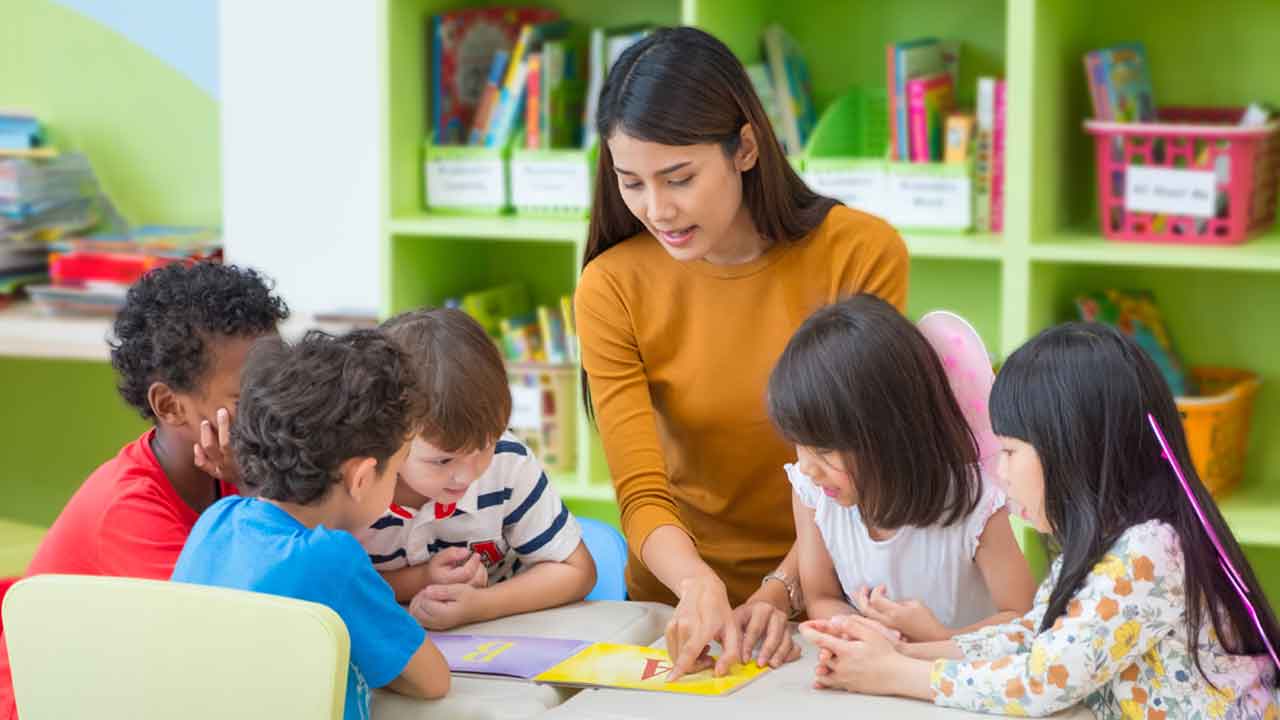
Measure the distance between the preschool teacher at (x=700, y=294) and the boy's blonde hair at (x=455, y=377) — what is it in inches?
7.9

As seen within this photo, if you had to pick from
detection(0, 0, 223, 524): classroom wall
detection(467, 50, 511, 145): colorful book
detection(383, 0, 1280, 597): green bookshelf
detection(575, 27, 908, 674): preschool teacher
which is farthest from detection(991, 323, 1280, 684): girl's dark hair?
detection(0, 0, 223, 524): classroom wall

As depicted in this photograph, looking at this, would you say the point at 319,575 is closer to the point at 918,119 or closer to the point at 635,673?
the point at 635,673

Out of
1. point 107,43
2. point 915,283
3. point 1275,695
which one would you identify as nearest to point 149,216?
point 107,43

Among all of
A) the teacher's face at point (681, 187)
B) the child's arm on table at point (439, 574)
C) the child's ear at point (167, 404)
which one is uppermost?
the teacher's face at point (681, 187)

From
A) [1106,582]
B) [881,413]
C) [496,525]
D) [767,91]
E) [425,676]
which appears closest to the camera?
[1106,582]

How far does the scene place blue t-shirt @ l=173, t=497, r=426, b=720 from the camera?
4.40ft

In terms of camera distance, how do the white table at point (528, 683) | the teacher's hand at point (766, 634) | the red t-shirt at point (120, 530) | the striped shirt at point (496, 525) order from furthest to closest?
1. the striped shirt at point (496, 525)
2. the red t-shirt at point (120, 530)
3. the teacher's hand at point (766, 634)
4. the white table at point (528, 683)

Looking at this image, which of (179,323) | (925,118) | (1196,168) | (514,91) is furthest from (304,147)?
(1196,168)

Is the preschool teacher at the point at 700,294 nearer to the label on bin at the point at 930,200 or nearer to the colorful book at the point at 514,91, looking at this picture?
the label on bin at the point at 930,200

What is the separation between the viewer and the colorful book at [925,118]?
2.68 m

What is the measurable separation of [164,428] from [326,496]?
1.12ft

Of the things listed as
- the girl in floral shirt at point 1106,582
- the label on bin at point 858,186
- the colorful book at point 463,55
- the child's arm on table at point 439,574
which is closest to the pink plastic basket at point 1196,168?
the label on bin at point 858,186

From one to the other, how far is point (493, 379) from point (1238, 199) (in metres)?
1.46

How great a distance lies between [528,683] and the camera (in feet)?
4.68
